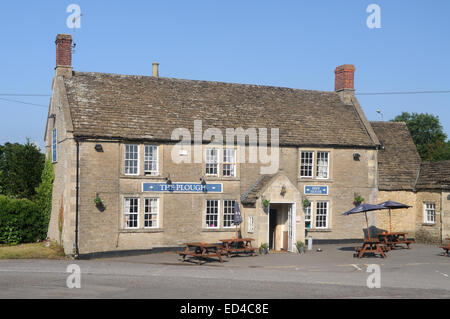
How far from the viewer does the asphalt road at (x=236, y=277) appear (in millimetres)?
16062

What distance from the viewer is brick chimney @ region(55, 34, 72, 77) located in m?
29.1

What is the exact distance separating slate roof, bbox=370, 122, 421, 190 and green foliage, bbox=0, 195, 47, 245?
2013cm

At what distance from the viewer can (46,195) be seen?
99.0ft

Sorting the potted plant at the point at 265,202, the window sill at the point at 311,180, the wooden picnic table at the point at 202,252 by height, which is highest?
the window sill at the point at 311,180

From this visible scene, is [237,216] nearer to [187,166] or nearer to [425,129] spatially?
[187,166]

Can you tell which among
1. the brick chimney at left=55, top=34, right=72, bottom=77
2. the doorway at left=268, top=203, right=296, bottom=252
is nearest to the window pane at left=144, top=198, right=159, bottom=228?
the doorway at left=268, top=203, right=296, bottom=252

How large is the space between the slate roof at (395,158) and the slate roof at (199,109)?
237 centimetres

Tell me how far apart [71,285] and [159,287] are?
2.84 m

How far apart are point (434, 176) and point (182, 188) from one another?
15534 millimetres

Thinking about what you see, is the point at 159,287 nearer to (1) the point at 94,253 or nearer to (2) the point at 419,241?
(1) the point at 94,253

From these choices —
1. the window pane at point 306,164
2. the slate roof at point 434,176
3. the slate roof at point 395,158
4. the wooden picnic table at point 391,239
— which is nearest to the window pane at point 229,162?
the window pane at point 306,164

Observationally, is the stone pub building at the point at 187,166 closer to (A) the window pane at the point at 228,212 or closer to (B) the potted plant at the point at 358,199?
(A) the window pane at the point at 228,212

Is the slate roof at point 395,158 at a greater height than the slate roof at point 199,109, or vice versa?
the slate roof at point 199,109

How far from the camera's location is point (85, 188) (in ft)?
85.9
